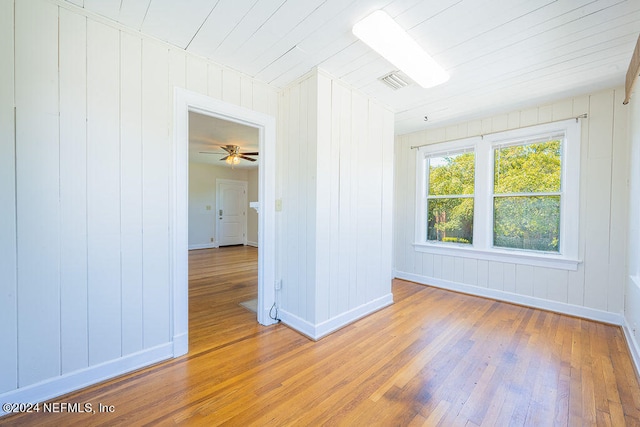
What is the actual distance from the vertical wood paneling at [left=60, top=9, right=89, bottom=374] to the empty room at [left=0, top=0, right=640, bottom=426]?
11mm

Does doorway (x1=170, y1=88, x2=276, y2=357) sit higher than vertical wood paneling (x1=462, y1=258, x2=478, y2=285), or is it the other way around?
doorway (x1=170, y1=88, x2=276, y2=357)

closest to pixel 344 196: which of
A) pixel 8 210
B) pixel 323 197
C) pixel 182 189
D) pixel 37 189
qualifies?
pixel 323 197

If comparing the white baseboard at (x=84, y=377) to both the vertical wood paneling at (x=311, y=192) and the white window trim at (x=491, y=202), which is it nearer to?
the vertical wood paneling at (x=311, y=192)

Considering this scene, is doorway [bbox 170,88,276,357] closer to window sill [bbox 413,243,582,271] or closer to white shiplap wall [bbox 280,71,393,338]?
white shiplap wall [bbox 280,71,393,338]

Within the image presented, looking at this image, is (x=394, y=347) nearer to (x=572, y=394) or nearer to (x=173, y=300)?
(x=572, y=394)

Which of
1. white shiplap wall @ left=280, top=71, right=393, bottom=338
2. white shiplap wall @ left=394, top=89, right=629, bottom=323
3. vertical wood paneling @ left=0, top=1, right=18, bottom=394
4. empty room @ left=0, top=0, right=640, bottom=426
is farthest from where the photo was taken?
white shiplap wall @ left=394, top=89, right=629, bottom=323

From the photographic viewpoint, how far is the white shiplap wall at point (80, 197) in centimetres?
→ 151

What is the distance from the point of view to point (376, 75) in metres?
2.47

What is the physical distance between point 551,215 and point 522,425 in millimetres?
2641

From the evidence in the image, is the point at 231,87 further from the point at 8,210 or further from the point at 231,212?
the point at 231,212

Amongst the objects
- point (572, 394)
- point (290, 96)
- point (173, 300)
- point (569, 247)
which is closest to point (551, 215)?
point (569, 247)

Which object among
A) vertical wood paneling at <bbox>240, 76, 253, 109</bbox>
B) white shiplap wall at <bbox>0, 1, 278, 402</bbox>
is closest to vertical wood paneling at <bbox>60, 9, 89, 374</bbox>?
white shiplap wall at <bbox>0, 1, 278, 402</bbox>

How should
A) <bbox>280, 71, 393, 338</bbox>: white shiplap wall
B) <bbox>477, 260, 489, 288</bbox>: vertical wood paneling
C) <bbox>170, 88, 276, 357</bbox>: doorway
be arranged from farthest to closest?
1. <bbox>477, 260, 489, 288</bbox>: vertical wood paneling
2. <bbox>280, 71, 393, 338</bbox>: white shiplap wall
3. <bbox>170, 88, 276, 357</bbox>: doorway

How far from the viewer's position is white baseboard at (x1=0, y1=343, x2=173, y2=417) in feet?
5.08
